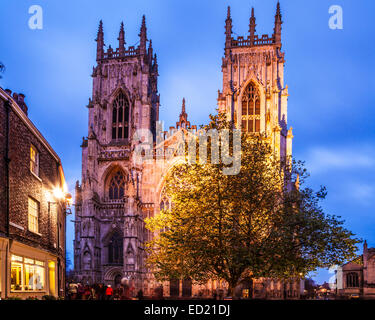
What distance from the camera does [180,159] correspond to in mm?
51312

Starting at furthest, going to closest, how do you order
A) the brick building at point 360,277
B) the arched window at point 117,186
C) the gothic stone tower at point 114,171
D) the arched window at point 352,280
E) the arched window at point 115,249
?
the arched window at point 352,280, the brick building at point 360,277, the arched window at point 117,186, the arched window at point 115,249, the gothic stone tower at point 114,171

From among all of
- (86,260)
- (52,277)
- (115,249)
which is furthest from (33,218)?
(115,249)

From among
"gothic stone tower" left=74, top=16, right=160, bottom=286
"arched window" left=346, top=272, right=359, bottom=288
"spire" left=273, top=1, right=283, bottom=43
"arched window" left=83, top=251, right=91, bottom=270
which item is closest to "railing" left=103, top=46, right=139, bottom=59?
"gothic stone tower" left=74, top=16, right=160, bottom=286

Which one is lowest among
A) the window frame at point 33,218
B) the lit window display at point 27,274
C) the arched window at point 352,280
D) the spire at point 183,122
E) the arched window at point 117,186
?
the arched window at point 352,280

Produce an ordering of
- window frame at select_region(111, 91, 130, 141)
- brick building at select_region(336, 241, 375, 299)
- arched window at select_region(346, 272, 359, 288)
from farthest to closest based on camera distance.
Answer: arched window at select_region(346, 272, 359, 288), brick building at select_region(336, 241, 375, 299), window frame at select_region(111, 91, 130, 141)

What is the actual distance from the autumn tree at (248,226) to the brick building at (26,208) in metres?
6.25

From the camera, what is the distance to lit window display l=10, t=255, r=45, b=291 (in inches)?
679

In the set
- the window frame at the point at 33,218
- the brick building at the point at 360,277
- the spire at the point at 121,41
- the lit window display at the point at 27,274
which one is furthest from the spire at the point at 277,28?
the lit window display at the point at 27,274

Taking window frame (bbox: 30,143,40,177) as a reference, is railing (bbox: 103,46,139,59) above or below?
above

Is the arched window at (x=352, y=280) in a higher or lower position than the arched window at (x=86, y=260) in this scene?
lower

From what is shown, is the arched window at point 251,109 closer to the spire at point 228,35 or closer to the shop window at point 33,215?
the spire at point 228,35

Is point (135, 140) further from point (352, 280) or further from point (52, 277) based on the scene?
point (352, 280)

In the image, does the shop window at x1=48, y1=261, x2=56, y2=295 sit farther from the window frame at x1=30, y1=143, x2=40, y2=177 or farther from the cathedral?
the cathedral

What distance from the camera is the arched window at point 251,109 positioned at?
53250mm
